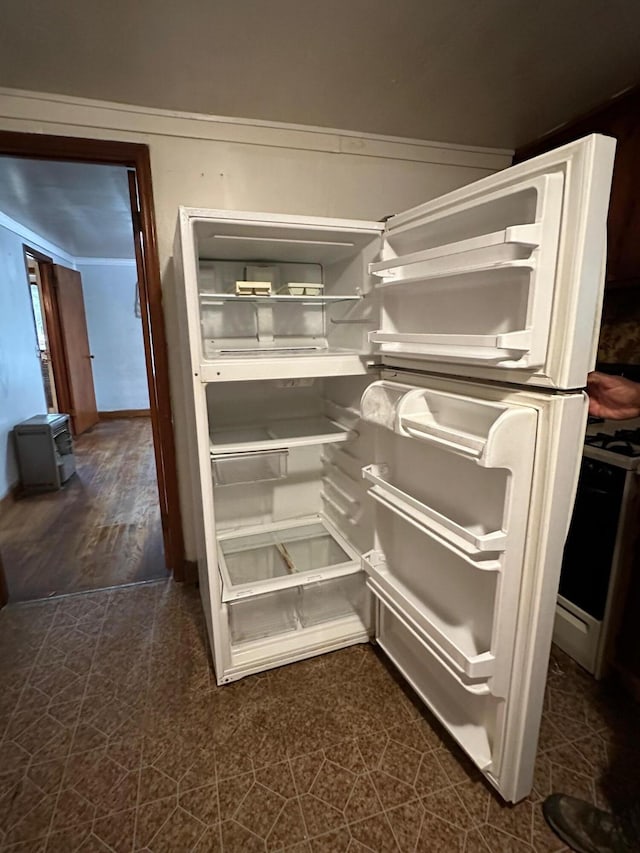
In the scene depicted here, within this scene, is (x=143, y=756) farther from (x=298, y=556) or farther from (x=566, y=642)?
(x=566, y=642)

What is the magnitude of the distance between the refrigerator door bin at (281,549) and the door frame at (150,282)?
37cm

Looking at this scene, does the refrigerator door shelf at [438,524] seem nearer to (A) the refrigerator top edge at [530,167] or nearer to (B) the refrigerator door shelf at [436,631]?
(B) the refrigerator door shelf at [436,631]

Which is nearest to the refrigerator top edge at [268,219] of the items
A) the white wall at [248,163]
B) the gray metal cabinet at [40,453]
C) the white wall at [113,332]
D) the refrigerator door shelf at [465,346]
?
the refrigerator door shelf at [465,346]

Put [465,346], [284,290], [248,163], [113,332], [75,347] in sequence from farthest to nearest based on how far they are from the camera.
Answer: [113,332], [75,347], [248,163], [284,290], [465,346]

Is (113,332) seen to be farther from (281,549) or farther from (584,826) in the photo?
(584,826)

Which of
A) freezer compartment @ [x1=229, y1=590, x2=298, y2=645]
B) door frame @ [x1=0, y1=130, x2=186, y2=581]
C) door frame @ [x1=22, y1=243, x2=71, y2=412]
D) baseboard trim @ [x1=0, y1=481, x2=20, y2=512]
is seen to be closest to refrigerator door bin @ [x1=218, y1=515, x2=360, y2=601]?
freezer compartment @ [x1=229, y1=590, x2=298, y2=645]

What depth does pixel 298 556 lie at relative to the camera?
2002 mm

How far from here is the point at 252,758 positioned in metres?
1.29

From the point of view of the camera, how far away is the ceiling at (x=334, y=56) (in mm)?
1210

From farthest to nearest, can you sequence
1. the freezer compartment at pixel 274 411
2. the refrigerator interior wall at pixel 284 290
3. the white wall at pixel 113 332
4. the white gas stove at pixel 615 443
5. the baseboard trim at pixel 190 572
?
the white wall at pixel 113 332
the baseboard trim at pixel 190 572
the freezer compartment at pixel 274 411
the refrigerator interior wall at pixel 284 290
the white gas stove at pixel 615 443

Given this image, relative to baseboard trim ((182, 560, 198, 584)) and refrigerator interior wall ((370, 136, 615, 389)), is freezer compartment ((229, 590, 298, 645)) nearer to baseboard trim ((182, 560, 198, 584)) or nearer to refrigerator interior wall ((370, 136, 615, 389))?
baseboard trim ((182, 560, 198, 584))

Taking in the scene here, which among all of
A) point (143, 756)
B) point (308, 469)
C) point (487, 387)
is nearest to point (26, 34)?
point (487, 387)

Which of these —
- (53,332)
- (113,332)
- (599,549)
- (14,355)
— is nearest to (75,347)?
(53,332)

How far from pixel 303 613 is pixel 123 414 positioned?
17.4 ft
